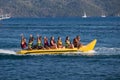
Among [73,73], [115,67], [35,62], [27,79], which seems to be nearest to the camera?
[27,79]

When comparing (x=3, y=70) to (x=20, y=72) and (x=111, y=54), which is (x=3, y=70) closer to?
(x=20, y=72)

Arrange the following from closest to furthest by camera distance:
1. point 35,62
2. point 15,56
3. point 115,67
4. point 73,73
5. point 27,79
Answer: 1. point 27,79
2. point 73,73
3. point 115,67
4. point 35,62
5. point 15,56

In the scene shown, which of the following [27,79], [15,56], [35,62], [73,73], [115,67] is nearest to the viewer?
[27,79]

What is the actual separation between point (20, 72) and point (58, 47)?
950 centimetres

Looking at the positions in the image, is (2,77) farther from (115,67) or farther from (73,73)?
(115,67)

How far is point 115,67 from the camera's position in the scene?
130 feet

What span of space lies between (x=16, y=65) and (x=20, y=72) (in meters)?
4.09

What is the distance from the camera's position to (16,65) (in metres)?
41.4

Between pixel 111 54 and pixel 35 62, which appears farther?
pixel 111 54

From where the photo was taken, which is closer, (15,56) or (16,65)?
(16,65)

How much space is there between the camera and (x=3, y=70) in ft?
127

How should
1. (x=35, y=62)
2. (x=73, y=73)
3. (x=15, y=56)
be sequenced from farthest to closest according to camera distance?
(x=15, y=56), (x=35, y=62), (x=73, y=73)

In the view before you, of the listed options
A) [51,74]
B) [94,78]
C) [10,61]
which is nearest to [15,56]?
[10,61]

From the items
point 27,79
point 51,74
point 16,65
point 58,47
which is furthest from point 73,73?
point 58,47
